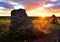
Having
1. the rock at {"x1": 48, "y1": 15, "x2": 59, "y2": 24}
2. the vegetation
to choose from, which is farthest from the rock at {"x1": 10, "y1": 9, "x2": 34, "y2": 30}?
the rock at {"x1": 48, "y1": 15, "x2": 59, "y2": 24}

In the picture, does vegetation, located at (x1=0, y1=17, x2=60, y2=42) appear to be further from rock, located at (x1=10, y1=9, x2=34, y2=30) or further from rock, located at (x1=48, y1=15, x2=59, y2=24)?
rock, located at (x1=48, y1=15, x2=59, y2=24)

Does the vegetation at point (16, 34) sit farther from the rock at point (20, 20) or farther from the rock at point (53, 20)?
the rock at point (53, 20)

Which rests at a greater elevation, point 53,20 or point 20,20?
point 20,20

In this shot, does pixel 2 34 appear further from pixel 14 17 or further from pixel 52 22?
pixel 52 22

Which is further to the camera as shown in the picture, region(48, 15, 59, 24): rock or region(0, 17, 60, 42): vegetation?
region(48, 15, 59, 24): rock

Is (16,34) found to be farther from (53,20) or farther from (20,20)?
(53,20)

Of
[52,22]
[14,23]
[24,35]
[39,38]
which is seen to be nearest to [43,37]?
[39,38]

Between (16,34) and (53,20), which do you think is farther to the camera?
(53,20)

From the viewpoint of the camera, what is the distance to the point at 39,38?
22.2 meters

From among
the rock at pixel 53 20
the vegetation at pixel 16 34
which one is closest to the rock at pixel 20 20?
the vegetation at pixel 16 34

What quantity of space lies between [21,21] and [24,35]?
2.06 meters

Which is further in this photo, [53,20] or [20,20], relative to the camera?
[53,20]

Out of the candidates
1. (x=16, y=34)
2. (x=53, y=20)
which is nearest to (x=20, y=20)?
(x=16, y=34)

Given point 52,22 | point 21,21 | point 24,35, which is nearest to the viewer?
point 24,35
